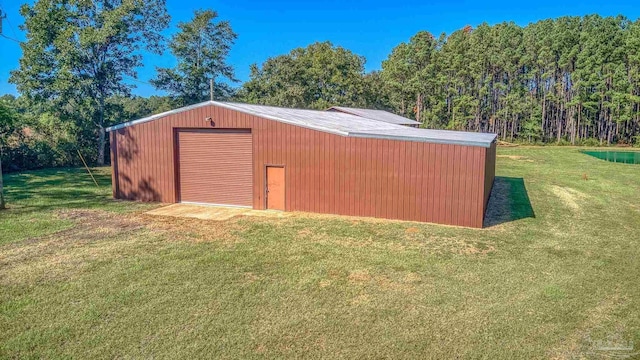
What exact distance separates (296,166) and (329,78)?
31413mm

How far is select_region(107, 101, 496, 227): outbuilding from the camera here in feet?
36.1

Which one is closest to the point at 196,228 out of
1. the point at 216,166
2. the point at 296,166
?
the point at 296,166

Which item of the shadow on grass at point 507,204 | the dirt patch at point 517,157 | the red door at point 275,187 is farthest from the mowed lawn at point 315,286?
the dirt patch at point 517,157

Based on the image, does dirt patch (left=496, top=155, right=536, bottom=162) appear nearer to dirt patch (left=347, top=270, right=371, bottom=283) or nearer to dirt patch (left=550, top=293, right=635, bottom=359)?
dirt patch (left=550, top=293, right=635, bottom=359)

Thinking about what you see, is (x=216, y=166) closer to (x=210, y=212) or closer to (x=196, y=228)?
(x=210, y=212)

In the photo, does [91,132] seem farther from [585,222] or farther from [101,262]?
[585,222]

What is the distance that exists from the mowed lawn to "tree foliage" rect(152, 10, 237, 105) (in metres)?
21.3

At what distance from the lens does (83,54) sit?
23781mm

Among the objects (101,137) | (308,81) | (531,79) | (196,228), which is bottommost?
(196,228)

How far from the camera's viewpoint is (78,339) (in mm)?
5191

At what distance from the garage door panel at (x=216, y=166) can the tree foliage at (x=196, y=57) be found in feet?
63.7

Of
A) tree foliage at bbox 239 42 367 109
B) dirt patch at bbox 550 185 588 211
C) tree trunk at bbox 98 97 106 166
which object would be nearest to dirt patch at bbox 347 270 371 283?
dirt patch at bbox 550 185 588 211

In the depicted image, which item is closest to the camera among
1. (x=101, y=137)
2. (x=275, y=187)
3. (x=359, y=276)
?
(x=359, y=276)

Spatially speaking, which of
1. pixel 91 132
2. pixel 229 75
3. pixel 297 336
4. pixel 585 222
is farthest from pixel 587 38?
pixel 297 336
